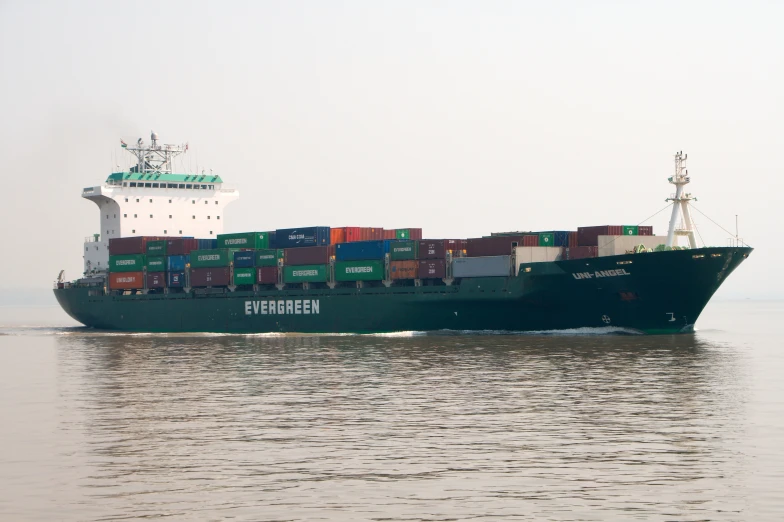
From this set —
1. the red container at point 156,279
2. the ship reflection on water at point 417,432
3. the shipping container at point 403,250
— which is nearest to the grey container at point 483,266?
the shipping container at point 403,250

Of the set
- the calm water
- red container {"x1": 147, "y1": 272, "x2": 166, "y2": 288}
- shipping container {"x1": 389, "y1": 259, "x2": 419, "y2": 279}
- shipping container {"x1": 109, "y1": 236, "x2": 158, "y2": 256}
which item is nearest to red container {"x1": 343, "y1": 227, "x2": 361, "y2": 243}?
shipping container {"x1": 389, "y1": 259, "x2": 419, "y2": 279}

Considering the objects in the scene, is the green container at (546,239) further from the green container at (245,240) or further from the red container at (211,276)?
the red container at (211,276)

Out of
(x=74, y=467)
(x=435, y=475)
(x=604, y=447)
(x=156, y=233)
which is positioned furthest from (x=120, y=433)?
(x=156, y=233)

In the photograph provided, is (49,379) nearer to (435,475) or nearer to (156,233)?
(435,475)

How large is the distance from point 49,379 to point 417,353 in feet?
53.3

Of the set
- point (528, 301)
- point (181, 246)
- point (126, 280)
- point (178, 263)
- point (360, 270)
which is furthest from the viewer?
point (126, 280)

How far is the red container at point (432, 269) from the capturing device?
179ft

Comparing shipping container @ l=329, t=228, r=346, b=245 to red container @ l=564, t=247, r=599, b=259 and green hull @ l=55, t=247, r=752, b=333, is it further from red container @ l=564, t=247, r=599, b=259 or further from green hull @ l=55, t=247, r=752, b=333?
red container @ l=564, t=247, r=599, b=259

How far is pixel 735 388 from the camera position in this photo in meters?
30.4

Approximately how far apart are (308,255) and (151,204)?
2288cm

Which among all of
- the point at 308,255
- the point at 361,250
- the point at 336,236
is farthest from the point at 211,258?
the point at 361,250

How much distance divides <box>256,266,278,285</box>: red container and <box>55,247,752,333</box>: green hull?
0.89 m

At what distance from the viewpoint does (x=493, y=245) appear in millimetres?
53719

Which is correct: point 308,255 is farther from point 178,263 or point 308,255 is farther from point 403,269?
point 178,263
